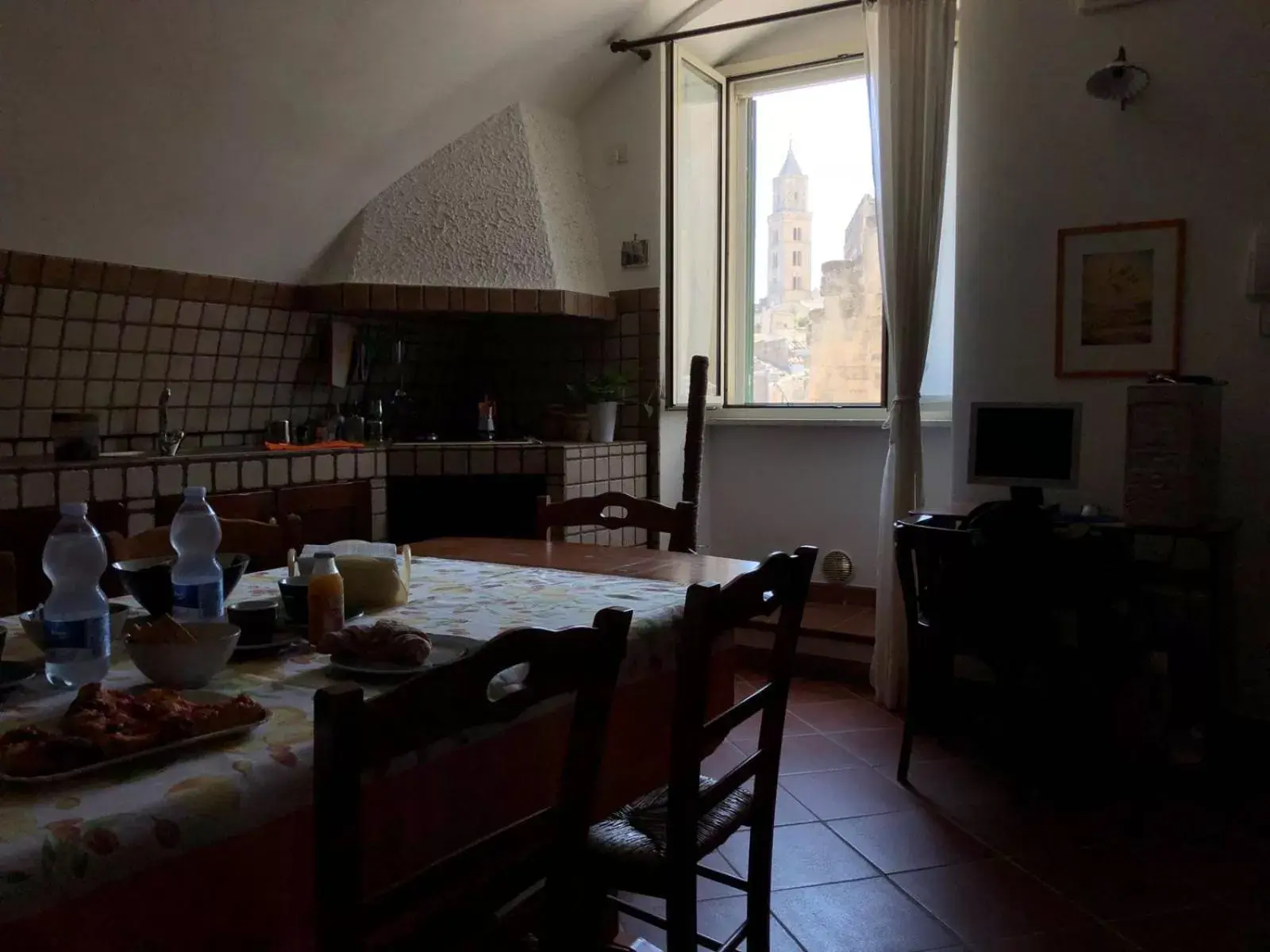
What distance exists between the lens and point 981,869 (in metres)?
2.24

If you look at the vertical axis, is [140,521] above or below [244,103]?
below

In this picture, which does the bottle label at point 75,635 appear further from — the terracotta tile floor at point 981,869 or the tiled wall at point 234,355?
the tiled wall at point 234,355

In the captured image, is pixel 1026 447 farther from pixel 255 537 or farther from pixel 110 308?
pixel 110 308

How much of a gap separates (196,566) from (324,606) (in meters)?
0.22

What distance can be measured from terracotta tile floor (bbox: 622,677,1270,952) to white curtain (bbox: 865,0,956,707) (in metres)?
0.67

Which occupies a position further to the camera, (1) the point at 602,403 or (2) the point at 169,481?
(1) the point at 602,403

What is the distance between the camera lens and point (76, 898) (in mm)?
761

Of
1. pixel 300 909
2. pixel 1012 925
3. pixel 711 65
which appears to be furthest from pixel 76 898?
pixel 711 65

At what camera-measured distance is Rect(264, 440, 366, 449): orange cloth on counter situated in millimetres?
3543

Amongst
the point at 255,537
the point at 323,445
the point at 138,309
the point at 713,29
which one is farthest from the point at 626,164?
the point at 255,537

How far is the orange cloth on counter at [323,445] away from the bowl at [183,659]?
7.97 ft

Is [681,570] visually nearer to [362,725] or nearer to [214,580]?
[214,580]

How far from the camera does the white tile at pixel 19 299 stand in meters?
2.83

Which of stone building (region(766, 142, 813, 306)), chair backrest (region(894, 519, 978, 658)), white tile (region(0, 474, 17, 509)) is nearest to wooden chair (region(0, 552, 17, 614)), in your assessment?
white tile (region(0, 474, 17, 509))
